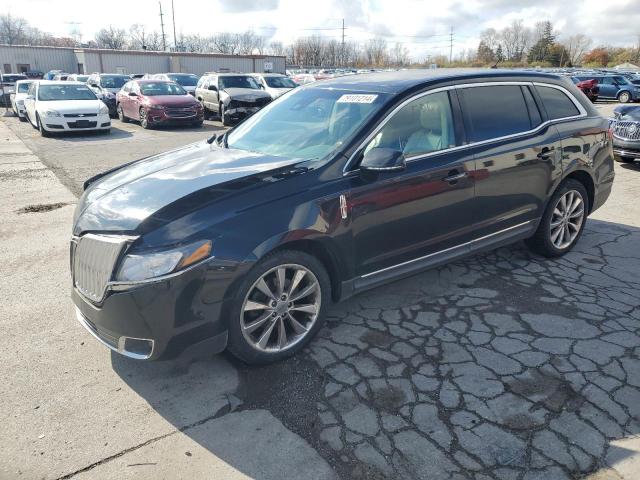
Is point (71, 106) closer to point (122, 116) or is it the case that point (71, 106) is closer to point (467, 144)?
point (122, 116)

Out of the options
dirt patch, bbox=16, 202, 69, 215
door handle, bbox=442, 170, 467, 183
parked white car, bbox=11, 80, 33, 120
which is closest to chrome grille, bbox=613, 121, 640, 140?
door handle, bbox=442, 170, 467, 183

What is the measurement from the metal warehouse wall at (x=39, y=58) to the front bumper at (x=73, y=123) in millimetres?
44093

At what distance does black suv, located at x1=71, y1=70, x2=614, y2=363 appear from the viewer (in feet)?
9.39

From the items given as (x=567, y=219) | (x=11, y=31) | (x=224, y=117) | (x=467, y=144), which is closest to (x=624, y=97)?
(x=224, y=117)

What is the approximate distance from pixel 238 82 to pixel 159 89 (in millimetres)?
2809

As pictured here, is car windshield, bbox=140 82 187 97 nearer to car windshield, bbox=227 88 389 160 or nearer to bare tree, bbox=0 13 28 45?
car windshield, bbox=227 88 389 160

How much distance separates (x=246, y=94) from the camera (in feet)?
57.4

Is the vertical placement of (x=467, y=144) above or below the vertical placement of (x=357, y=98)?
below

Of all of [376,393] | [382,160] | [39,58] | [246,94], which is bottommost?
[376,393]

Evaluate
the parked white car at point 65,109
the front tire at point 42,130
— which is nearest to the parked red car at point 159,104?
the parked white car at point 65,109

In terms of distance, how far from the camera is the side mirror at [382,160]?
3.35 meters

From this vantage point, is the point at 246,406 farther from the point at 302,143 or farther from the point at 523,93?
the point at 523,93

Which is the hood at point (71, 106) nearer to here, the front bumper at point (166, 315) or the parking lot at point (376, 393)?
the parking lot at point (376, 393)

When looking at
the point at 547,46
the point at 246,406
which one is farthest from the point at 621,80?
the point at 547,46
